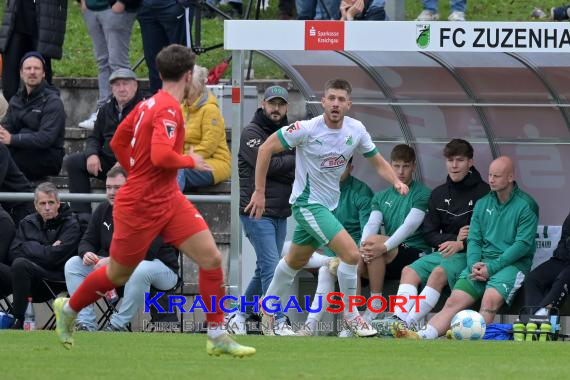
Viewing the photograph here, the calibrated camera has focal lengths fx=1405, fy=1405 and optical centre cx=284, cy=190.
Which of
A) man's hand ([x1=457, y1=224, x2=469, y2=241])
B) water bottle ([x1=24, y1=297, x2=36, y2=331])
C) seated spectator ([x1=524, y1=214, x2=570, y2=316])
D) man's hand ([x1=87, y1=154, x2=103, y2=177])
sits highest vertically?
man's hand ([x1=87, y1=154, x2=103, y2=177])

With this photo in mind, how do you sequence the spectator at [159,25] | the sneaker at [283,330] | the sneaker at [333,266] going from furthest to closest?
the spectator at [159,25]
the sneaker at [333,266]
the sneaker at [283,330]

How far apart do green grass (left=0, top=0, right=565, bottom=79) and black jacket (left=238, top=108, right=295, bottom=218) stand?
3.71 meters

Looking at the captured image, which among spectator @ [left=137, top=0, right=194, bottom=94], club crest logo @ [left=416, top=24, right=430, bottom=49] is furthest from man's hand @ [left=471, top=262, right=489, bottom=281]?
spectator @ [left=137, top=0, right=194, bottom=94]

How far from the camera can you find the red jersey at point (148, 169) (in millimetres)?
9148

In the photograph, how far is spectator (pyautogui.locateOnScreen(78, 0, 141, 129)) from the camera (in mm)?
15516

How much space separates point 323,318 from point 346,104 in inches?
96.5

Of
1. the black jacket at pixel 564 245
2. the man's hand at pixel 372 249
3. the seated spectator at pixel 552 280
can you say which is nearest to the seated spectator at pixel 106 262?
the man's hand at pixel 372 249

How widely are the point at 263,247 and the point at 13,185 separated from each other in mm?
2902

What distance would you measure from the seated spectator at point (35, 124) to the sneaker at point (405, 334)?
4.41m

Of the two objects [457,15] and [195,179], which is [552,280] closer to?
[195,179]

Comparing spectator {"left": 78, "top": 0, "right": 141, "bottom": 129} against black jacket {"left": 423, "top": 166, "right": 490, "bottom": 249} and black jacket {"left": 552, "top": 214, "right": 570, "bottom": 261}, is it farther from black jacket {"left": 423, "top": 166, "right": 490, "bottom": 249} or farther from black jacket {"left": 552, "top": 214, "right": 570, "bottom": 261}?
black jacket {"left": 552, "top": 214, "right": 570, "bottom": 261}

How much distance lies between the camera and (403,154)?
44.1 ft

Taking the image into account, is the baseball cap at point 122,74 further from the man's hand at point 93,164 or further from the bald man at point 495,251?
the bald man at point 495,251

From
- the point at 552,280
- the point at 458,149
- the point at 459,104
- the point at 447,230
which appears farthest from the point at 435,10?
the point at 552,280
